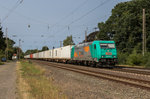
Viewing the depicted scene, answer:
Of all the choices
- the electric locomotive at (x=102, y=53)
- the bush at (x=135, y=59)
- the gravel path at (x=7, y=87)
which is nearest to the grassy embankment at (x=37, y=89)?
the gravel path at (x=7, y=87)

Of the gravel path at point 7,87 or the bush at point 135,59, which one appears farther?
the bush at point 135,59

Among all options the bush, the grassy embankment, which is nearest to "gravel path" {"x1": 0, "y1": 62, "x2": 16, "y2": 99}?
the grassy embankment

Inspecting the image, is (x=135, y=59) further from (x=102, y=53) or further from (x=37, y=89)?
(x=37, y=89)

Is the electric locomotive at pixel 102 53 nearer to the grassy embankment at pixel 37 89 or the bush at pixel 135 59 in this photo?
the bush at pixel 135 59

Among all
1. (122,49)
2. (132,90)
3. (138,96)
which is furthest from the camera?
(122,49)

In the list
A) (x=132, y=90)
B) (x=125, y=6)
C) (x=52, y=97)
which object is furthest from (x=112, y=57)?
(x=125, y=6)

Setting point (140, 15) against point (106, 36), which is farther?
point (106, 36)

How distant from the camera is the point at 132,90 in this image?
8352 millimetres

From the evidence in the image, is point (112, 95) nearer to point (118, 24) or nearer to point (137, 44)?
point (137, 44)

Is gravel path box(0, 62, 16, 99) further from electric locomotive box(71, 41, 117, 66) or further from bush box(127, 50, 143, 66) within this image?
bush box(127, 50, 143, 66)

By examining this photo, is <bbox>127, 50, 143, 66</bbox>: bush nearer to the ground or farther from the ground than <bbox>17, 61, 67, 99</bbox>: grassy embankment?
farther from the ground

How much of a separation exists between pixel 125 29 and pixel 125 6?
772cm

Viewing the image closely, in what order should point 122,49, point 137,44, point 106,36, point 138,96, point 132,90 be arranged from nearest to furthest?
point 138,96 < point 132,90 < point 137,44 < point 122,49 < point 106,36

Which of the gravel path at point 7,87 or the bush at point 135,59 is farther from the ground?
the bush at point 135,59
